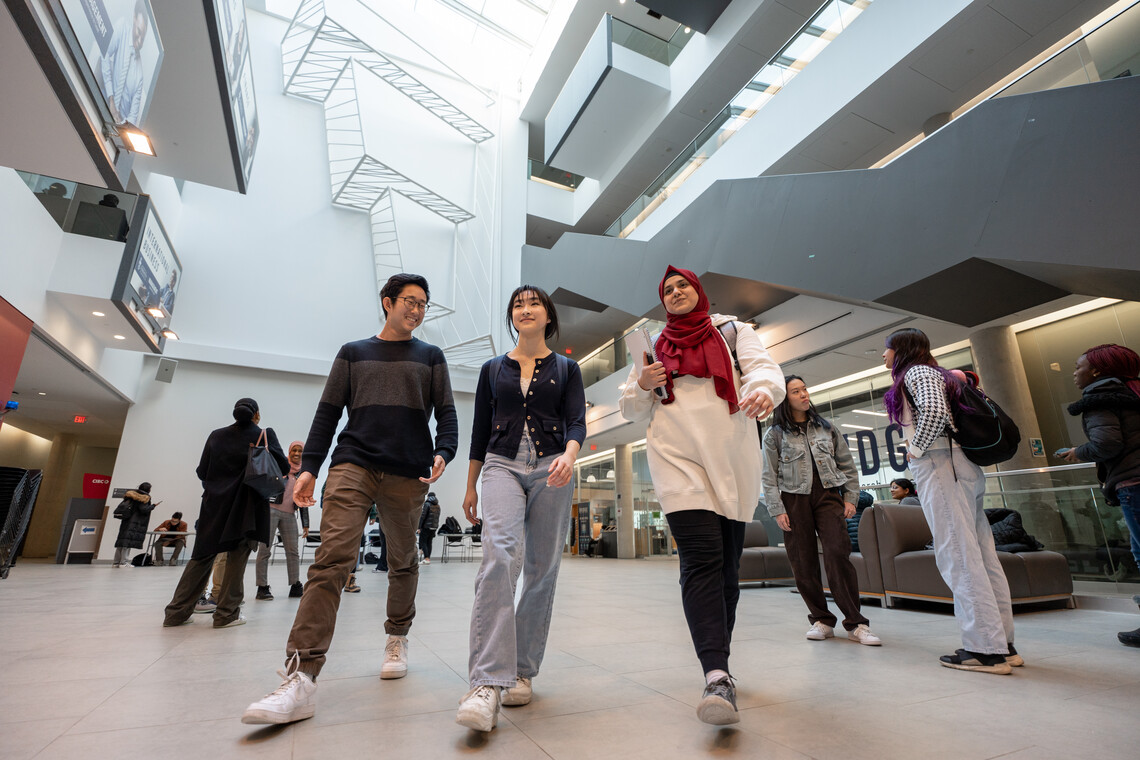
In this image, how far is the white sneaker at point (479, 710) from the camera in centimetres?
146

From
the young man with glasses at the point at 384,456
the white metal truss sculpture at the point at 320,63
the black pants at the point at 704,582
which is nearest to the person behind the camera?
the black pants at the point at 704,582

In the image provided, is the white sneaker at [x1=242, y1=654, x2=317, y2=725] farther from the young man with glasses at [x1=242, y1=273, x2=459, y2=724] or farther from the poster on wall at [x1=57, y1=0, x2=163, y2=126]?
the poster on wall at [x1=57, y1=0, x2=163, y2=126]

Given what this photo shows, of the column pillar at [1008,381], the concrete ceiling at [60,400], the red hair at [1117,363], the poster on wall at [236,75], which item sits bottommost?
the red hair at [1117,363]

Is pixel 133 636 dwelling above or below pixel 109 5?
below

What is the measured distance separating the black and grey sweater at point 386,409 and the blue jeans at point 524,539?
40 cm

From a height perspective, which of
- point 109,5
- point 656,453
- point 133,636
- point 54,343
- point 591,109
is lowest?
point 133,636

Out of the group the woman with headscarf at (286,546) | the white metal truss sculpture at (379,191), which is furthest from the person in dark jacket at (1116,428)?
the white metal truss sculpture at (379,191)

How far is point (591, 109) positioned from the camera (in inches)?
596

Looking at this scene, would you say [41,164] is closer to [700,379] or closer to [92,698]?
[92,698]

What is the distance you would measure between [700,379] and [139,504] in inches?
487

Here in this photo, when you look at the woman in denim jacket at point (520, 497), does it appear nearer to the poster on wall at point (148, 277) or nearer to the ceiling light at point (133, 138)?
the ceiling light at point (133, 138)

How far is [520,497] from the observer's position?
6.38 ft

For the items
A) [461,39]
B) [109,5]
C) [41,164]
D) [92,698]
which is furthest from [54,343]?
[461,39]

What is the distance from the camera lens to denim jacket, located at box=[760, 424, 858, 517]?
3.40m
